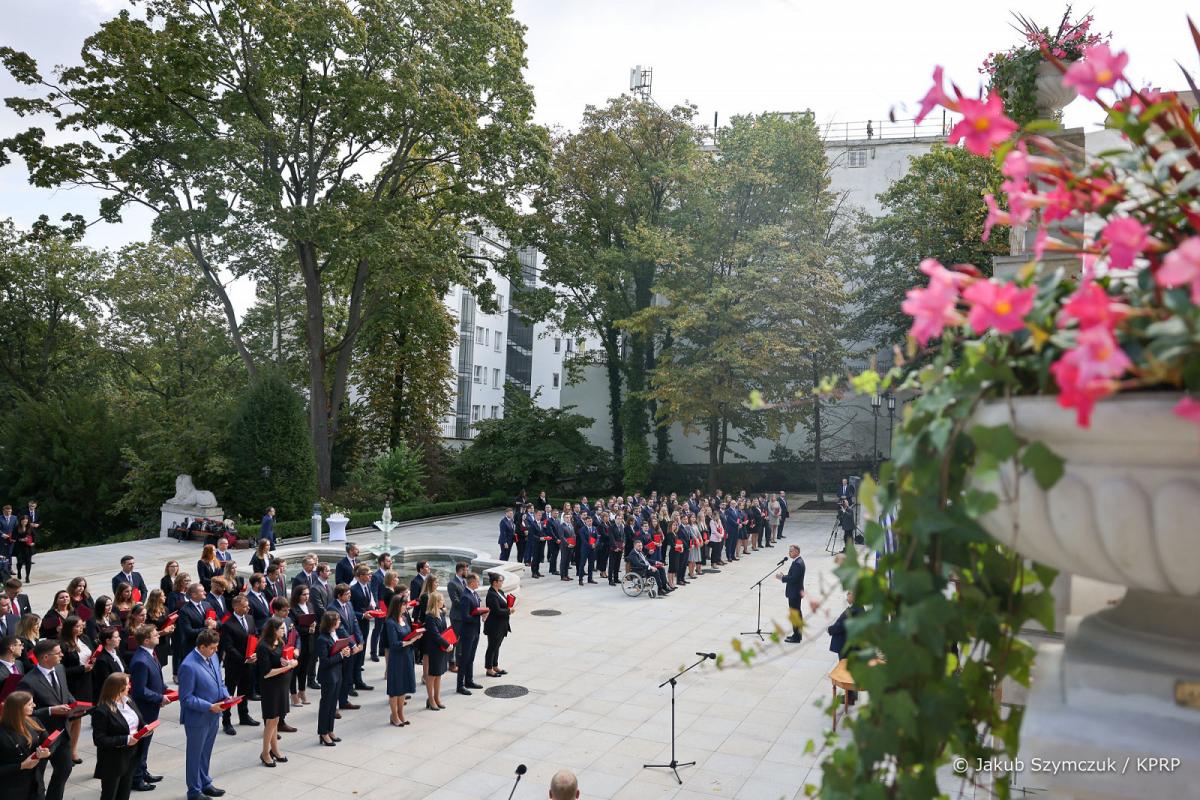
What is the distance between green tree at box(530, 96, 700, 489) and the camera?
39969 millimetres

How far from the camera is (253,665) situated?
39.8 ft

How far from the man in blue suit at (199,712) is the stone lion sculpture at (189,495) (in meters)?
21.7

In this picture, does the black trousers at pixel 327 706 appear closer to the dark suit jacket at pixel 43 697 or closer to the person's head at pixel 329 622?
the person's head at pixel 329 622

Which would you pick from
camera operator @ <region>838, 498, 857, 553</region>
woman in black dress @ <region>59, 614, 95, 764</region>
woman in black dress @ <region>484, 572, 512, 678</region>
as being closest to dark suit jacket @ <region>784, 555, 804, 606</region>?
woman in black dress @ <region>484, 572, 512, 678</region>

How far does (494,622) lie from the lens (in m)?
14.0

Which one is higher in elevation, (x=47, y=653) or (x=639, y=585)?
(x=47, y=653)

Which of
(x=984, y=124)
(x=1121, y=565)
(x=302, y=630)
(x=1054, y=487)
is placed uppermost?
(x=984, y=124)

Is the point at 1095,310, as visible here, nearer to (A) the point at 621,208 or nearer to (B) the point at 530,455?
(B) the point at 530,455

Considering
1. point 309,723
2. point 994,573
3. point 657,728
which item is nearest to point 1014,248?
point 994,573

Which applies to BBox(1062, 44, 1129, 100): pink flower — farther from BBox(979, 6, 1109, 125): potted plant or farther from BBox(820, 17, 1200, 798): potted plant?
BBox(979, 6, 1109, 125): potted plant

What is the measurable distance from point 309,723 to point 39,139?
23.9m

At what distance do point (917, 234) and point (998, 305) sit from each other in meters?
37.3

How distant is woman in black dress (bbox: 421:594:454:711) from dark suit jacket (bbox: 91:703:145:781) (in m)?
4.46

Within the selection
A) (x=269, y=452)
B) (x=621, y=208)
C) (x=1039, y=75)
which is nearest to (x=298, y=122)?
(x=269, y=452)
